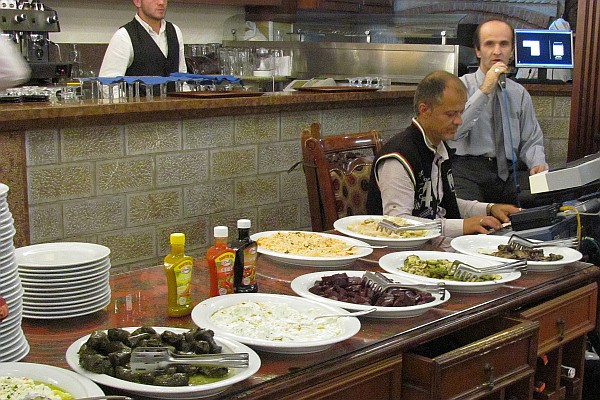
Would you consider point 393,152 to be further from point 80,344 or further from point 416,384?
point 80,344

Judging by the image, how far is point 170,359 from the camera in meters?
1.59

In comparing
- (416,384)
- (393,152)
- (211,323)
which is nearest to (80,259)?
(211,323)

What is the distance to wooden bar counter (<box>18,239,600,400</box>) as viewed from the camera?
1.76 meters

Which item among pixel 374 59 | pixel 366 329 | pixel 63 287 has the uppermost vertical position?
pixel 374 59

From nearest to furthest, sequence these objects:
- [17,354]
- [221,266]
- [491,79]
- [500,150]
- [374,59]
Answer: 1. [17,354]
2. [221,266]
3. [491,79]
4. [500,150]
5. [374,59]

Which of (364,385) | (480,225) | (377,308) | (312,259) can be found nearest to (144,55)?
(480,225)

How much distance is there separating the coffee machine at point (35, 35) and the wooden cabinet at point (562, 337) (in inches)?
138

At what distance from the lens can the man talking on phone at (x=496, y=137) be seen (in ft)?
15.4

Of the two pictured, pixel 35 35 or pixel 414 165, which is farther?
pixel 35 35

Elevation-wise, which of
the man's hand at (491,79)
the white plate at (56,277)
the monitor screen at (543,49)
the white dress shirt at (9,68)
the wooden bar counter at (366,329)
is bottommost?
the wooden bar counter at (366,329)

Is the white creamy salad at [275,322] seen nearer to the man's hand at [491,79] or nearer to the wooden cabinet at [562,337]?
the wooden cabinet at [562,337]

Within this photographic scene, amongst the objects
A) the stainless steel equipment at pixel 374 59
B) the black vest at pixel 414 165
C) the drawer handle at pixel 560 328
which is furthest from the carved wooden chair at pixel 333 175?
the stainless steel equipment at pixel 374 59

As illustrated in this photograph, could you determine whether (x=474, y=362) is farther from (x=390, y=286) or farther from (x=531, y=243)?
(x=531, y=243)

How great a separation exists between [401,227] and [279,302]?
849 mm
